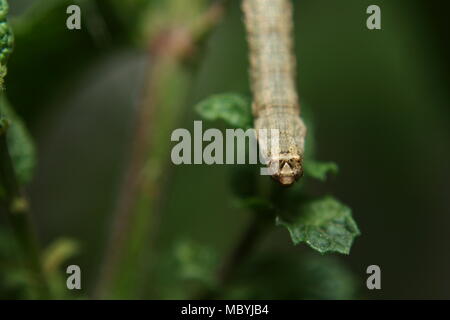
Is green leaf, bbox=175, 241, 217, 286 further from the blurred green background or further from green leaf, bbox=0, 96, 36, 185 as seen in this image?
the blurred green background

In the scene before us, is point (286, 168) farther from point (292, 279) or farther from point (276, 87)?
point (292, 279)

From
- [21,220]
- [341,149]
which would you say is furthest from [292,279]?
[341,149]

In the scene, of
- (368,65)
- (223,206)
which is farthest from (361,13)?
(223,206)

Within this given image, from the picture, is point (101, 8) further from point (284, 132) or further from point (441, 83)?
point (441, 83)

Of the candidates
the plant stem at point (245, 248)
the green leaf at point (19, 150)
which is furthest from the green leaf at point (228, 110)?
the green leaf at point (19, 150)

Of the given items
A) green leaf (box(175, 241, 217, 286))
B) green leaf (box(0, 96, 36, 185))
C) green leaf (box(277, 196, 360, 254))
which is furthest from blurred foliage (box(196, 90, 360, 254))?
green leaf (box(0, 96, 36, 185))

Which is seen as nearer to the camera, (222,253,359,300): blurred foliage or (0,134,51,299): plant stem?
(0,134,51,299): plant stem

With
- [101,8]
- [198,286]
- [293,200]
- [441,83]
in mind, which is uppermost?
[101,8]
